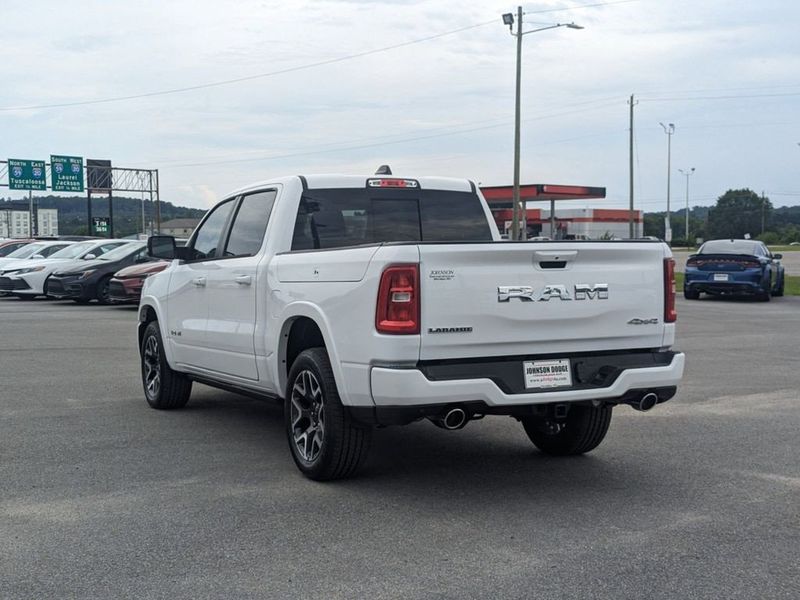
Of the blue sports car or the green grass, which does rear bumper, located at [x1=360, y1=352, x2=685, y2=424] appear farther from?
the green grass

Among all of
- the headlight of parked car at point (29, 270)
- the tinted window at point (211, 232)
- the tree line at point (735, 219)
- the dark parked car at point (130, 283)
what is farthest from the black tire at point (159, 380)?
the tree line at point (735, 219)

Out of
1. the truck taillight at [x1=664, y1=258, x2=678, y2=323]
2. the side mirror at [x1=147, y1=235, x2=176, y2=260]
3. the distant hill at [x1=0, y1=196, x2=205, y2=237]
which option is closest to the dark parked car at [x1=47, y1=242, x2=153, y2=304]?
the side mirror at [x1=147, y1=235, x2=176, y2=260]

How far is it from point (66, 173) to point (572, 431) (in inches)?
2541

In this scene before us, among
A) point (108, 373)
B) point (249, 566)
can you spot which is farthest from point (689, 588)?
point (108, 373)

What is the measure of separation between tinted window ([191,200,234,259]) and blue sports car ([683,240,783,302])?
18648 mm

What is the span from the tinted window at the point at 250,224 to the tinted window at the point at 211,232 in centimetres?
25

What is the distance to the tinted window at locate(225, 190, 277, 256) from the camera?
24.4ft

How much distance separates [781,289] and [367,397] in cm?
2365

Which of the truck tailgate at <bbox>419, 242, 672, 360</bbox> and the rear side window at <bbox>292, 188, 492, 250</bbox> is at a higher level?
the rear side window at <bbox>292, 188, 492, 250</bbox>

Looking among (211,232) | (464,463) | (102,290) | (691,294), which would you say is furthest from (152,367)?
(691,294)

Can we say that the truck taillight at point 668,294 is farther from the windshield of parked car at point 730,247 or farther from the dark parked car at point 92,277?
the windshield of parked car at point 730,247

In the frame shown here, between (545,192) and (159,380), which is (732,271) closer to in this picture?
(159,380)

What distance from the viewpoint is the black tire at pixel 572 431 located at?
271 inches

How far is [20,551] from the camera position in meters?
4.94
